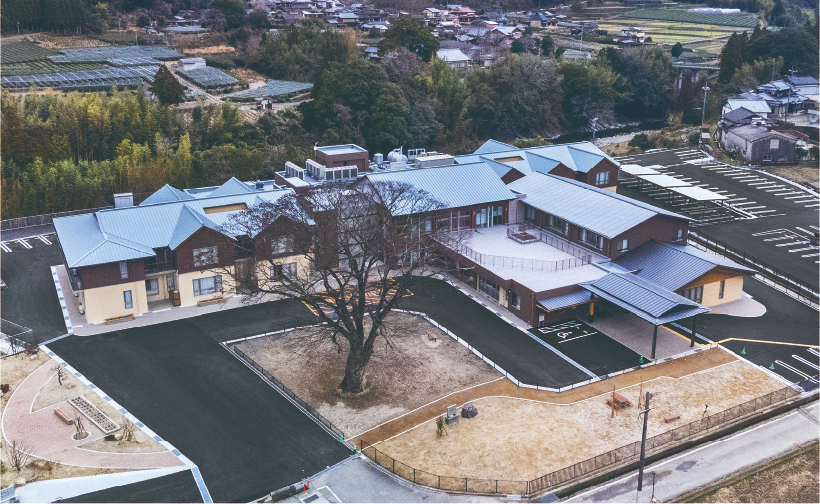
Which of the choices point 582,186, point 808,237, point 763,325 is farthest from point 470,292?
point 808,237

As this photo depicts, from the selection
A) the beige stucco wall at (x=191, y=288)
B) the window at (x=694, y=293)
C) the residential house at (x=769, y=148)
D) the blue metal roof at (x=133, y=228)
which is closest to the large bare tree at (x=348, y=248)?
the beige stucco wall at (x=191, y=288)

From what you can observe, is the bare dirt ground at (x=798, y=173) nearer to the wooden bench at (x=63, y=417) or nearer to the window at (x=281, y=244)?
the window at (x=281, y=244)

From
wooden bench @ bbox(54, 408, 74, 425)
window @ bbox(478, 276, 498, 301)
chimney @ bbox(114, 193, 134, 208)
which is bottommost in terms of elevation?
wooden bench @ bbox(54, 408, 74, 425)

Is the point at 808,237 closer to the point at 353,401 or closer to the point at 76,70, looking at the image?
the point at 353,401

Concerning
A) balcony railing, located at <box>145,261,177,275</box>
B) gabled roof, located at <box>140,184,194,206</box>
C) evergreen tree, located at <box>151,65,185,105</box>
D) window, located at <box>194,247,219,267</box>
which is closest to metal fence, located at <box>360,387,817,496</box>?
window, located at <box>194,247,219,267</box>

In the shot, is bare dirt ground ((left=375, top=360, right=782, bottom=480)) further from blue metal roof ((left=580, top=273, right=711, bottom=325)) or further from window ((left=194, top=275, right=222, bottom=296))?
window ((left=194, top=275, right=222, bottom=296))

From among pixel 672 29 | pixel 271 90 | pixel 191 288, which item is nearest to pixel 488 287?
pixel 191 288
